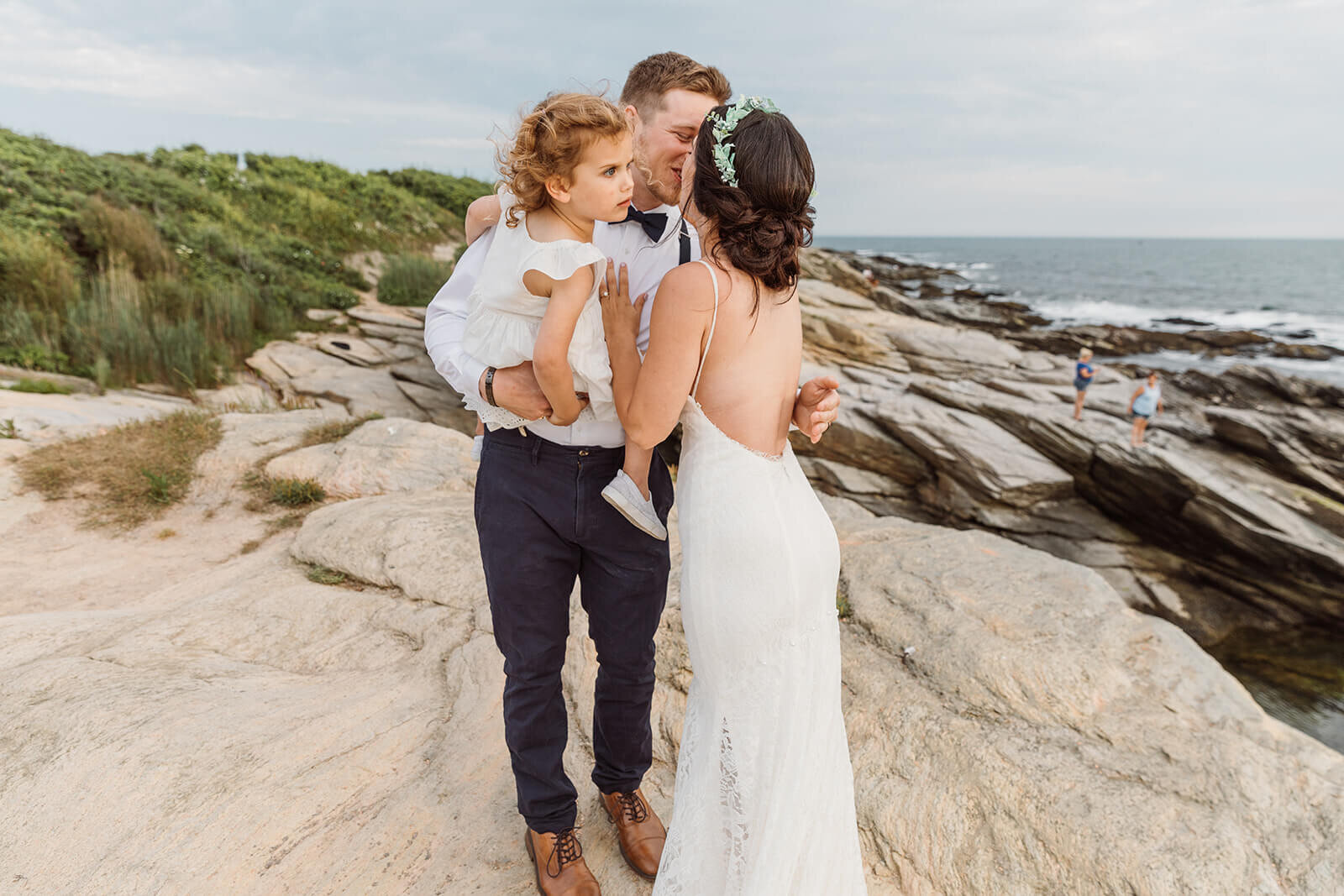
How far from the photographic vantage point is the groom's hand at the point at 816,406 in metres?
2.20

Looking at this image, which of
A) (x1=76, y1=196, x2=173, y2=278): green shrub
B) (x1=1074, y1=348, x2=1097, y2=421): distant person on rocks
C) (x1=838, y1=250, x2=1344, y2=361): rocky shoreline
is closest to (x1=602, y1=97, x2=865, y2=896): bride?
(x1=76, y1=196, x2=173, y2=278): green shrub

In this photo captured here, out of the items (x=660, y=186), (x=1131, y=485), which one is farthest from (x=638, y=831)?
(x=1131, y=485)

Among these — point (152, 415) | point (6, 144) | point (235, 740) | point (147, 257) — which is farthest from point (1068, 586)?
point (6, 144)

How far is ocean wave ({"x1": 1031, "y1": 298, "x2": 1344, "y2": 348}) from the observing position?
114ft

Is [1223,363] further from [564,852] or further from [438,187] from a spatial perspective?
[564,852]

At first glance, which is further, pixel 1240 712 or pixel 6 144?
pixel 6 144

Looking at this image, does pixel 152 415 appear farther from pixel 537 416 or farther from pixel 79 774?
pixel 537 416

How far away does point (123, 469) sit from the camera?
639 cm

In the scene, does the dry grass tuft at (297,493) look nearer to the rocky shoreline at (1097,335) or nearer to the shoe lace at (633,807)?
the shoe lace at (633,807)

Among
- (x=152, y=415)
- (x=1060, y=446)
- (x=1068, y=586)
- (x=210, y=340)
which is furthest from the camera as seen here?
(x=1060, y=446)

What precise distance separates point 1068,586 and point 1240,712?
102 cm

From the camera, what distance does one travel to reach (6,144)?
14.8 m

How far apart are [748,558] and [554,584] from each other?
0.69 meters

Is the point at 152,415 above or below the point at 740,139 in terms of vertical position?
below
